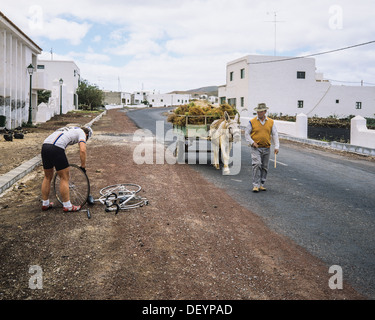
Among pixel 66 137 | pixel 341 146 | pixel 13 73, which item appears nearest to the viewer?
pixel 66 137

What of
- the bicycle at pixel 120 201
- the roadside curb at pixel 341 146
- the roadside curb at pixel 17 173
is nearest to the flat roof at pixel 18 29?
the roadside curb at pixel 17 173

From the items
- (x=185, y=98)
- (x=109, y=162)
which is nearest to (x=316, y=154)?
(x=109, y=162)

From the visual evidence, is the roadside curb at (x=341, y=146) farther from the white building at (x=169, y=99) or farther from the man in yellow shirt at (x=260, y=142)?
the white building at (x=169, y=99)

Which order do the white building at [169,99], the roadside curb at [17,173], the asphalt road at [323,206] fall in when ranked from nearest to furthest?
the asphalt road at [323,206] → the roadside curb at [17,173] → the white building at [169,99]

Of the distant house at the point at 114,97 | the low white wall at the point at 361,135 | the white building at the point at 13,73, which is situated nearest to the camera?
the low white wall at the point at 361,135

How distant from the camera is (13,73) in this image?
864 inches

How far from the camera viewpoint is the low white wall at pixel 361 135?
16.0 m

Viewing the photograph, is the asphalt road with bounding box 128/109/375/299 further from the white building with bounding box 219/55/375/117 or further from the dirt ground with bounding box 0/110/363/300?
the white building with bounding box 219/55/375/117

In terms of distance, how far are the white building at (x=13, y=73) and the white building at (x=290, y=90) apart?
63.5 feet

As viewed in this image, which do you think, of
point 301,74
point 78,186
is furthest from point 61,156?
point 301,74

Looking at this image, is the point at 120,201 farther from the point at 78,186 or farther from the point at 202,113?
the point at 202,113

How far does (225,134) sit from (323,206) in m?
3.69
